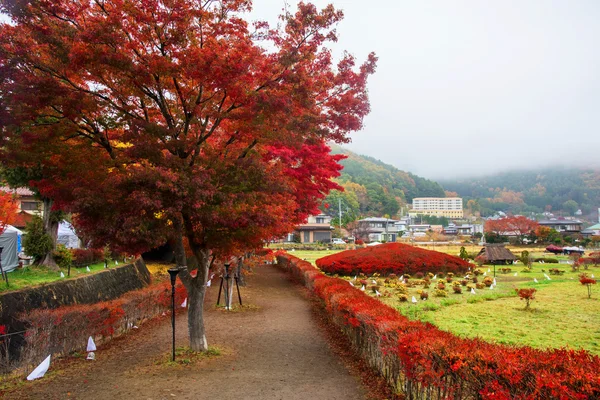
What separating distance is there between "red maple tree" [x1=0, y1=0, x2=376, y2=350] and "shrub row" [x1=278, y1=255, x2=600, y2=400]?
11.6ft

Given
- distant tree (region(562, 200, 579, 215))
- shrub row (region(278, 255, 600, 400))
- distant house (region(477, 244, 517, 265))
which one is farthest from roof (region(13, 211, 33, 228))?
distant tree (region(562, 200, 579, 215))

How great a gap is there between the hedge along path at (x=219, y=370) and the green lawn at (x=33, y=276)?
2867 mm

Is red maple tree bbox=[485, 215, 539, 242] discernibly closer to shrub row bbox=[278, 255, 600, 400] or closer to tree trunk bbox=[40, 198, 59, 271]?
tree trunk bbox=[40, 198, 59, 271]

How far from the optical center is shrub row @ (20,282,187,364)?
26.5 feet

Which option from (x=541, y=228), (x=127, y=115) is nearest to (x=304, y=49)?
(x=127, y=115)

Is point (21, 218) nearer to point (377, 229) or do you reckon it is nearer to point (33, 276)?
point (33, 276)

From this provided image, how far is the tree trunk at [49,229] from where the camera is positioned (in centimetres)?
1510

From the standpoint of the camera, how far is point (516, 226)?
72.1 meters

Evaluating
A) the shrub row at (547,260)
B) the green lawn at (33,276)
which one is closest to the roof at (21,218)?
the green lawn at (33,276)

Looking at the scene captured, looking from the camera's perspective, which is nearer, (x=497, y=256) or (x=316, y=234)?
(x=497, y=256)

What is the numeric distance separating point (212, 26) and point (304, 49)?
6.04 feet

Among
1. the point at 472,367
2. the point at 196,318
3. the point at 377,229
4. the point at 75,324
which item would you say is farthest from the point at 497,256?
the point at 377,229

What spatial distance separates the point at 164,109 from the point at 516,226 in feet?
247

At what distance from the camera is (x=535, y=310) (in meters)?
13.7
